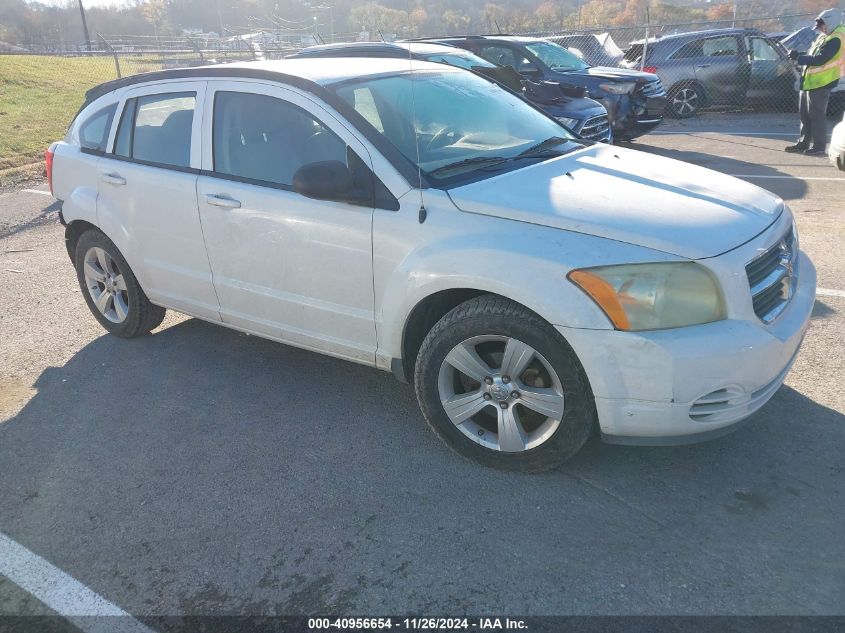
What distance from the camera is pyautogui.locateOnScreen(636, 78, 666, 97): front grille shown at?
38.7ft

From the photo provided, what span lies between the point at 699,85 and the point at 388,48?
7.30 m

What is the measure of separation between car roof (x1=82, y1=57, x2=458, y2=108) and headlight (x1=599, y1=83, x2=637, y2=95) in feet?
24.9

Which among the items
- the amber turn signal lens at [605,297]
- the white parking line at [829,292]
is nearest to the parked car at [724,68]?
the white parking line at [829,292]

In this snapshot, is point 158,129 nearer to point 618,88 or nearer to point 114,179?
point 114,179

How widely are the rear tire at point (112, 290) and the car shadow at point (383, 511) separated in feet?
2.92

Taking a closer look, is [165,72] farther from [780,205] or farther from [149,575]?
[780,205]

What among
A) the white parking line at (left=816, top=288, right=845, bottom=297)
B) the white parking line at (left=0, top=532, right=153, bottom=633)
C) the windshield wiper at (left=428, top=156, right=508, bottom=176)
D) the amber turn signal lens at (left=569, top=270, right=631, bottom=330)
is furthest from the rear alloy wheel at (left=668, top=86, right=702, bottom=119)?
the white parking line at (left=0, top=532, right=153, bottom=633)

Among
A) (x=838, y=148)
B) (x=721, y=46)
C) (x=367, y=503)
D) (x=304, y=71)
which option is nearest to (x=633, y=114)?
(x=721, y=46)

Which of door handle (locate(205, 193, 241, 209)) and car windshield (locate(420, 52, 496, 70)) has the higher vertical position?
car windshield (locate(420, 52, 496, 70))

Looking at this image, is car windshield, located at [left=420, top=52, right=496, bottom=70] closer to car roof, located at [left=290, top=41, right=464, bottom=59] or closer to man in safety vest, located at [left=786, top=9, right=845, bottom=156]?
car roof, located at [left=290, top=41, right=464, bottom=59]

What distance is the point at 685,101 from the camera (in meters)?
14.7

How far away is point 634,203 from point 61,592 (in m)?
2.82

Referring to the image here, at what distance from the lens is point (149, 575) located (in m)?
2.86

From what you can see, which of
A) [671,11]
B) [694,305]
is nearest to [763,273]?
[694,305]
